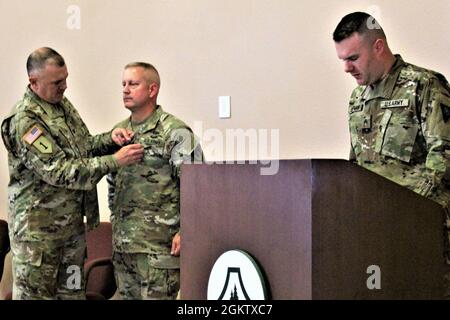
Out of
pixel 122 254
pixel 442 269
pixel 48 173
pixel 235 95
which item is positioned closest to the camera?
pixel 442 269

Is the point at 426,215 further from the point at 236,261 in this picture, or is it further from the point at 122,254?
the point at 122,254

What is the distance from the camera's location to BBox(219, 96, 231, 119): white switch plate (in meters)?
3.92

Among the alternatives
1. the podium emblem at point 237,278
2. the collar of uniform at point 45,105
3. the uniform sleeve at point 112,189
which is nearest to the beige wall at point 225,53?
the uniform sleeve at point 112,189

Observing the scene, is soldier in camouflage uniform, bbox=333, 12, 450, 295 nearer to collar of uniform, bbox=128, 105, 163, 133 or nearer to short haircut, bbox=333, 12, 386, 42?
short haircut, bbox=333, 12, 386, 42

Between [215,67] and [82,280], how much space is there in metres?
1.47

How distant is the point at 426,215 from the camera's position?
149cm

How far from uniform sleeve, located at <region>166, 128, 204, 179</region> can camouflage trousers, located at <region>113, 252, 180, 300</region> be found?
1.33ft

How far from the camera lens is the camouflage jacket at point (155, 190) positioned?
3.11 m

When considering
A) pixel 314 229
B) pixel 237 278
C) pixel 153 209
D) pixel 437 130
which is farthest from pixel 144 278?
pixel 314 229

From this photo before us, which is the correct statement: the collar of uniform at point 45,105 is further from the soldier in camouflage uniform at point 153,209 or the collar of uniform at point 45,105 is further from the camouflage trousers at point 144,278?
the camouflage trousers at point 144,278

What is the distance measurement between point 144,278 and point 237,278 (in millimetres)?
1845

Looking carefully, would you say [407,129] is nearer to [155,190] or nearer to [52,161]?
[155,190]

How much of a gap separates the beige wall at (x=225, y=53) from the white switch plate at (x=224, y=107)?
1.3 inches

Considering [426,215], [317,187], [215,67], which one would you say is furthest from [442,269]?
[215,67]
